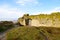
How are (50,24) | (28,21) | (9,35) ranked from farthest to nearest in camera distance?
(28,21), (50,24), (9,35)

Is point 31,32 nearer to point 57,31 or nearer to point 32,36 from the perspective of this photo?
point 32,36

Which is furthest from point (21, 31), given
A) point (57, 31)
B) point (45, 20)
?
point (45, 20)

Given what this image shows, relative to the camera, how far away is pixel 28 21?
43.8m

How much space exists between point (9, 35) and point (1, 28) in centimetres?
1706

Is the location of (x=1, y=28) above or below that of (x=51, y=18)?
below

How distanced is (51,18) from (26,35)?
15402mm

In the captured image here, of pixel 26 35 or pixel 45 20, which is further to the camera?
pixel 45 20

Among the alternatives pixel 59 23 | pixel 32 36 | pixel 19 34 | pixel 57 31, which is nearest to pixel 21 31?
pixel 19 34

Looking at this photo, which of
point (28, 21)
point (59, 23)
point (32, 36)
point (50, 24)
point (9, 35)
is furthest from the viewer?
point (28, 21)

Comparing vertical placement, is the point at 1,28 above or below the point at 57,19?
below

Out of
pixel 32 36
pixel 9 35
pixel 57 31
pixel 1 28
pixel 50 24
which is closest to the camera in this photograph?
pixel 32 36

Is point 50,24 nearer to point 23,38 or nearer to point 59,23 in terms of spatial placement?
point 59,23

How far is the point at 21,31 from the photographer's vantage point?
1906 cm

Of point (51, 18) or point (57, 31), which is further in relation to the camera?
point (51, 18)
